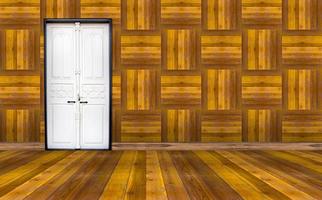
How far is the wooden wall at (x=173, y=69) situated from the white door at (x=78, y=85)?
24cm

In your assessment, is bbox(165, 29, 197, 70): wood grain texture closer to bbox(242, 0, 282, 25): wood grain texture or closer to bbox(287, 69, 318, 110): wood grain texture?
bbox(242, 0, 282, 25): wood grain texture

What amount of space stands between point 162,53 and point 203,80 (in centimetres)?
102

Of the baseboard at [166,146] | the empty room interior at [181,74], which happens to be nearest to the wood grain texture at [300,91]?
the empty room interior at [181,74]

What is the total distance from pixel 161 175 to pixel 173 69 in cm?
312

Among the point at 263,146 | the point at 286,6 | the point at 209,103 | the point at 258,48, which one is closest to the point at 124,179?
the point at 209,103

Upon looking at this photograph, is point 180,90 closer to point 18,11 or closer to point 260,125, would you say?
point 260,125

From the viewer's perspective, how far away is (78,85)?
7.96 metres

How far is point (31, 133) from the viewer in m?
7.82

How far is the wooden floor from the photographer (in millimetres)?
4141

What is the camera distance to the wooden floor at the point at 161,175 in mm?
4141

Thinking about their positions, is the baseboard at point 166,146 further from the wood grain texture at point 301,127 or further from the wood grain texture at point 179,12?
the wood grain texture at point 179,12

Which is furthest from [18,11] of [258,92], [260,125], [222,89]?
[260,125]

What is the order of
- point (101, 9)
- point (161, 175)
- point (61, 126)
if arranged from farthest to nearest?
1. point (61, 126)
2. point (101, 9)
3. point (161, 175)

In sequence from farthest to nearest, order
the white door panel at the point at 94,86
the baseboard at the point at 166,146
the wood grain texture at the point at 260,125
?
1. the white door panel at the point at 94,86
2. the wood grain texture at the point at 260,125
3. the baseboard at the point at 166,146
